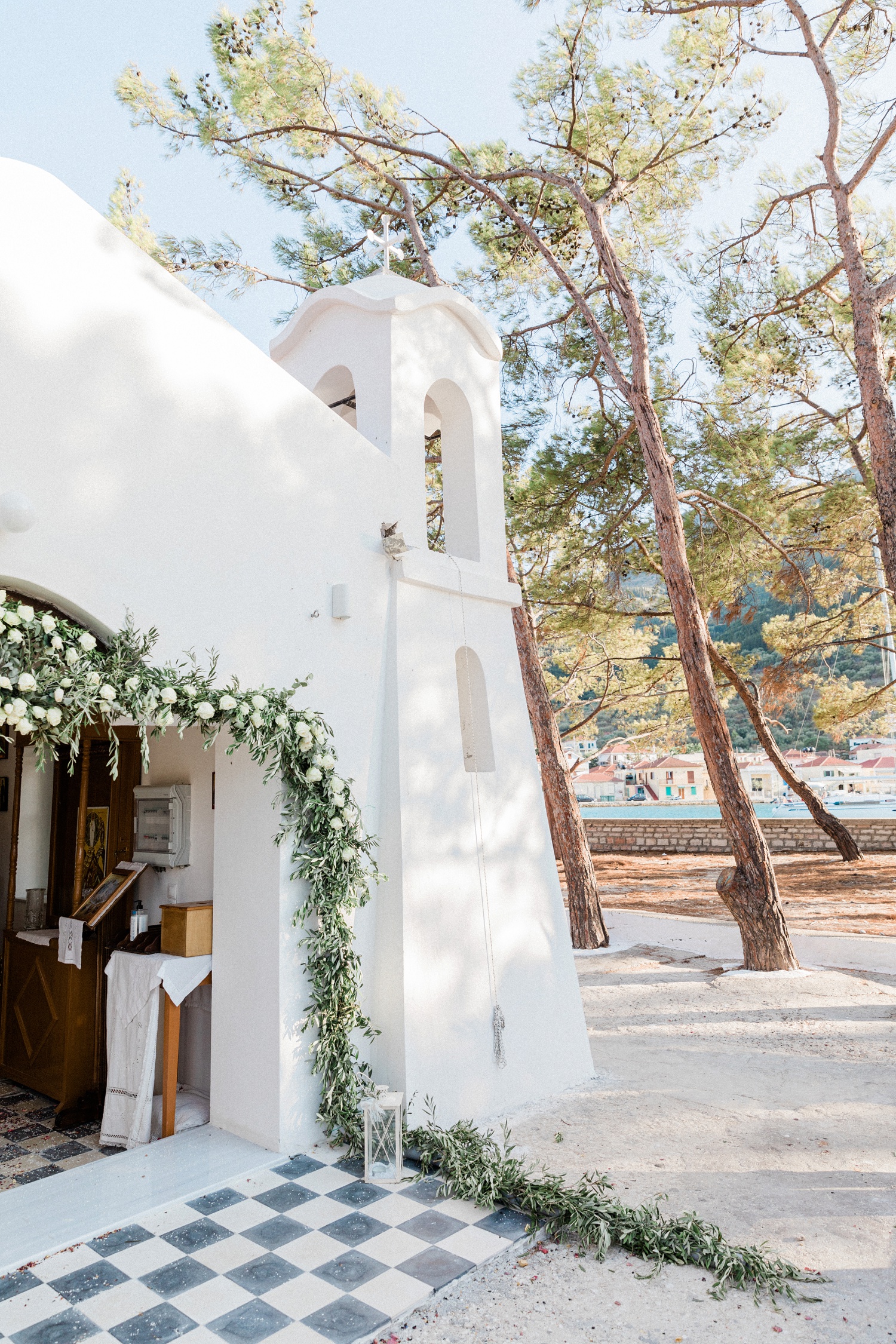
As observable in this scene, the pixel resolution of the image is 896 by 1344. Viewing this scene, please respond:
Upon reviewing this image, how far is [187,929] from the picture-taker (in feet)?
16.0

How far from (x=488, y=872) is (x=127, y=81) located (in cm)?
862

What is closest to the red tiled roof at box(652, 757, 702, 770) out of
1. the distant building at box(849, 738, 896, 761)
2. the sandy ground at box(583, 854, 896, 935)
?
the distant building at box(849, 738, 896, 761)

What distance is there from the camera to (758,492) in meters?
11.3

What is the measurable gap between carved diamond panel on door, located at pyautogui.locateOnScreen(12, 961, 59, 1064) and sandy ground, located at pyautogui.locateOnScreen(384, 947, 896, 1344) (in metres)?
3.03

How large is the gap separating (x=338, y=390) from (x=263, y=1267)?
537 cm

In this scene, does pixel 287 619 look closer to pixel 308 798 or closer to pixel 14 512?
pixel 308 798

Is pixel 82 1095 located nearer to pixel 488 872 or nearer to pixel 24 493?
pixel 488 872

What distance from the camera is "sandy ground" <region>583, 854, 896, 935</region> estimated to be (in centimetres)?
1173

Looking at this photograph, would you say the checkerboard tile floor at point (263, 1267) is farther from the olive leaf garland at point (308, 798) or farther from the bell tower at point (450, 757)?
the bell tower at point (450, 757)

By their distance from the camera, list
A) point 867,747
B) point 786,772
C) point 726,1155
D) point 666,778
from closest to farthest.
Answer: point 726,1155 < point 786,772 < point 867,747 < point 666,778

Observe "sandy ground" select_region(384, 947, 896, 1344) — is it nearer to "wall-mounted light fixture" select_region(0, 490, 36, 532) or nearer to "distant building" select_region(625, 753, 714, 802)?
"wall-mounted light fixture" select_region(0, 490, 36, 532)

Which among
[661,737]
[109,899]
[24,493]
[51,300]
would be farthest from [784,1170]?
[661,737]

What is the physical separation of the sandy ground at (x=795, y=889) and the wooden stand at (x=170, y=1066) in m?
8.46

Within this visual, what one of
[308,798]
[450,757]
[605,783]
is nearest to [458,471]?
[450,757]
